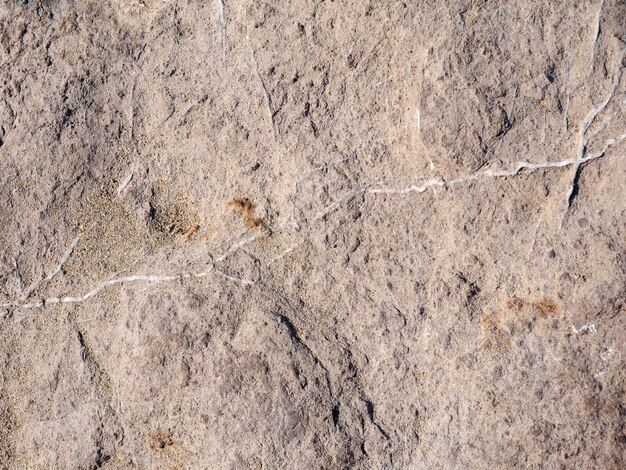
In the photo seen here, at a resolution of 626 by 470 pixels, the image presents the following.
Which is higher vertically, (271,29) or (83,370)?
(271,29)

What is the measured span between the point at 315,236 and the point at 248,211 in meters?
0.22

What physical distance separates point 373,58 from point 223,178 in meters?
0.58

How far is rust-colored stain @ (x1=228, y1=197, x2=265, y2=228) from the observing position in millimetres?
2242

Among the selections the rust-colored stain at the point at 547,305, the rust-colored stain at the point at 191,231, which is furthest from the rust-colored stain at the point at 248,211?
the rust-colored stain at the point at 547,305

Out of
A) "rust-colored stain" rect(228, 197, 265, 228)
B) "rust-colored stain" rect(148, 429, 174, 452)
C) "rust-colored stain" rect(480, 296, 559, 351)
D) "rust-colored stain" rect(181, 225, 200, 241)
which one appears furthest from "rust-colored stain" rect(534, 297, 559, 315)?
"rust-colored stain" rect(148, 429, 174, 452)

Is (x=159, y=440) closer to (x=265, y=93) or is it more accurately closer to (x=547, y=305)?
(x=265, y=93)

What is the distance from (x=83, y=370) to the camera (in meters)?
2.25

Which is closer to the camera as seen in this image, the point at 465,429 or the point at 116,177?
the point at 465,429

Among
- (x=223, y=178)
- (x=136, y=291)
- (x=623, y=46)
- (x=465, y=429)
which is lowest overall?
(x=465, y=429)

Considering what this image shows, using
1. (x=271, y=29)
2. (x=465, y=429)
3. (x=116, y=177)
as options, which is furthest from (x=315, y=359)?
(x=271, y=29)

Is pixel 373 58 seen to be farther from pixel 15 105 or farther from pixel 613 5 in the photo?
pixel 15 105

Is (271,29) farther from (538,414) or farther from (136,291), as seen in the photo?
(538,414)

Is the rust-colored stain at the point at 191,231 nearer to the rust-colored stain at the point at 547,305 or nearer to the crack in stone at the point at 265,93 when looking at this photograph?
the crack in stone at the point at 265,93

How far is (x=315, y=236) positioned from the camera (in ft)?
7.27
